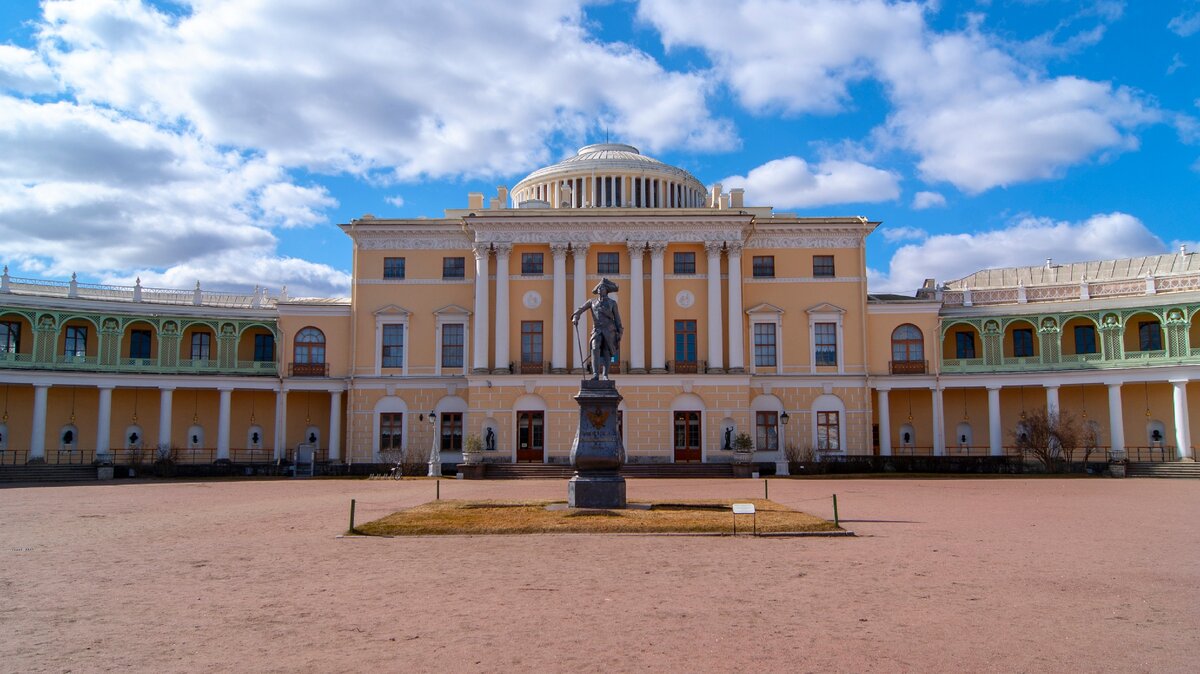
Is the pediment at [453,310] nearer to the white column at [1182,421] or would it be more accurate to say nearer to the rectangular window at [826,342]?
the rectangular window at [826,342]

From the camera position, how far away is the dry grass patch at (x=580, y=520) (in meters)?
18.7

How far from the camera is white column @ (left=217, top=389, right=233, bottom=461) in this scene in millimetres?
47156

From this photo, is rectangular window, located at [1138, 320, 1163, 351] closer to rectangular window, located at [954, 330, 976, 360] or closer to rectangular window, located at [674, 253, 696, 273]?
rectangular window, located at [954, 330, 976, 360]

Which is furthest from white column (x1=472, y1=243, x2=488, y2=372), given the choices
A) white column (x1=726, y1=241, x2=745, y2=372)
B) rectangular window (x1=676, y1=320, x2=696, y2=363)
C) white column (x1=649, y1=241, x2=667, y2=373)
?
white column (x1=726, y1=241, x2=745, y2=372)

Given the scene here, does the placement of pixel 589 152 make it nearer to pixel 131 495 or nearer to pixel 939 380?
pixel 939 380

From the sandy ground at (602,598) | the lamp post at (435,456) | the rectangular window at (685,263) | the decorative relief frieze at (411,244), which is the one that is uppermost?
the decorative relief frieze at (411,244)

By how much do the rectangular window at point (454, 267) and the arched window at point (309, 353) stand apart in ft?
24.5

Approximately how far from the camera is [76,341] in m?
48.4

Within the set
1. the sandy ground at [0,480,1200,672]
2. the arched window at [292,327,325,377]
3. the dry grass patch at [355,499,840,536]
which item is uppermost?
the arched window at [292,327,325,377]

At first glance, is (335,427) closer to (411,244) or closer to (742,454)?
(411,244)

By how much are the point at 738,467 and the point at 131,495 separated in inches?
987

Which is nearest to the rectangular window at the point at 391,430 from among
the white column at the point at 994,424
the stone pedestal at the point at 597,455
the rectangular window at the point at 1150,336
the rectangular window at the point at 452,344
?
the rectangular window at the point at 452,344

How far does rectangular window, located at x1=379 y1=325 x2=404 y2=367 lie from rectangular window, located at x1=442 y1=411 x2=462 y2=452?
3.80 meters

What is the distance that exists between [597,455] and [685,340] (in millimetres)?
25972
